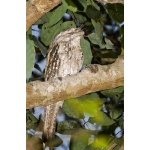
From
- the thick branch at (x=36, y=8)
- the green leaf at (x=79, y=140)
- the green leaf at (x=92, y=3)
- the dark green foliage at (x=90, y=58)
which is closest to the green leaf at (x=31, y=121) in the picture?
the dark green foliage at (x=90, y=58)

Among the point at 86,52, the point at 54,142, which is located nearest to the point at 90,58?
the point at 86,52

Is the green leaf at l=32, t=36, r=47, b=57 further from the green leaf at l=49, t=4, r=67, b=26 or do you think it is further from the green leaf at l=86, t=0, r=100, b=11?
the green leaf at l=86, t=0, r=100, b=11

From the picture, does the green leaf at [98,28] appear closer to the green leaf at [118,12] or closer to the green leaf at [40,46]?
the green leaf at [118,12]

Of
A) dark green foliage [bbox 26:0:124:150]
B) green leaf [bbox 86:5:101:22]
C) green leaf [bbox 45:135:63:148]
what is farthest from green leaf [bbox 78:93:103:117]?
green leaf [bbox 86:5:101:22]
